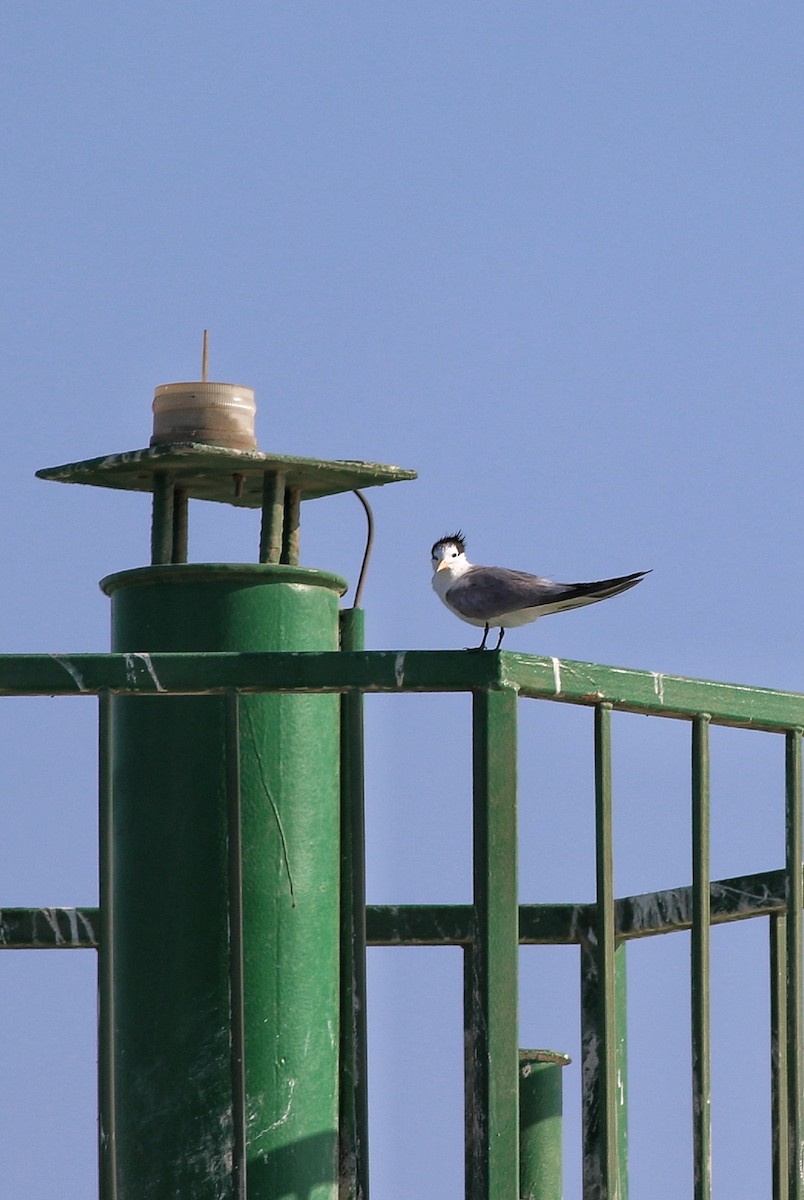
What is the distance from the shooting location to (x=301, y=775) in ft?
16.1

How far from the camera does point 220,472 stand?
5.26m

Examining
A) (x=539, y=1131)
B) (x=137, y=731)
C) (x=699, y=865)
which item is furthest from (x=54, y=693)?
(x=539, y=1131)

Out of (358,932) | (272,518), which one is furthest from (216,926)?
(272,518)

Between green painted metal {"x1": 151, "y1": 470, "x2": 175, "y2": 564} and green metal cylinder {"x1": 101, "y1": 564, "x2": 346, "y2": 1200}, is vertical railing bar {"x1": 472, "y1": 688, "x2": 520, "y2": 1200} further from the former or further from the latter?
green painted metal {"x1": 151, "y1": 470, "x2": 175, "y2": 564}

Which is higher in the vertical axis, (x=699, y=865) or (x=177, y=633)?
(x=177, y=633)

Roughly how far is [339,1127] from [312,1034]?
12.3 inches

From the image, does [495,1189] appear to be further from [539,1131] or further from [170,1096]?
[539,1131]

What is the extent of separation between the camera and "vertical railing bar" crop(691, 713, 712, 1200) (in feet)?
14.6

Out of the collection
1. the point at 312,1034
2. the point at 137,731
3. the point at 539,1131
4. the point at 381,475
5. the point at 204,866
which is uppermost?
the point at 381,475

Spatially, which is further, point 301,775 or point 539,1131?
point 539,1131

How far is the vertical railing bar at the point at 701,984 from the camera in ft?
14.6

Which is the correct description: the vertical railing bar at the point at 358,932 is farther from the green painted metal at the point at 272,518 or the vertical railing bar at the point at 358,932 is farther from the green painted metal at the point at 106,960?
the green painted metal at the point at 272,518

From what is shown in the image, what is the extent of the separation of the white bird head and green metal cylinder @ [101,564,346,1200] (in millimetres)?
1168

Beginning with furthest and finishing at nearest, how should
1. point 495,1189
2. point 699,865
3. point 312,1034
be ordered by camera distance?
1. point 312,1034
2. point 699,865
3. point 495,1189
